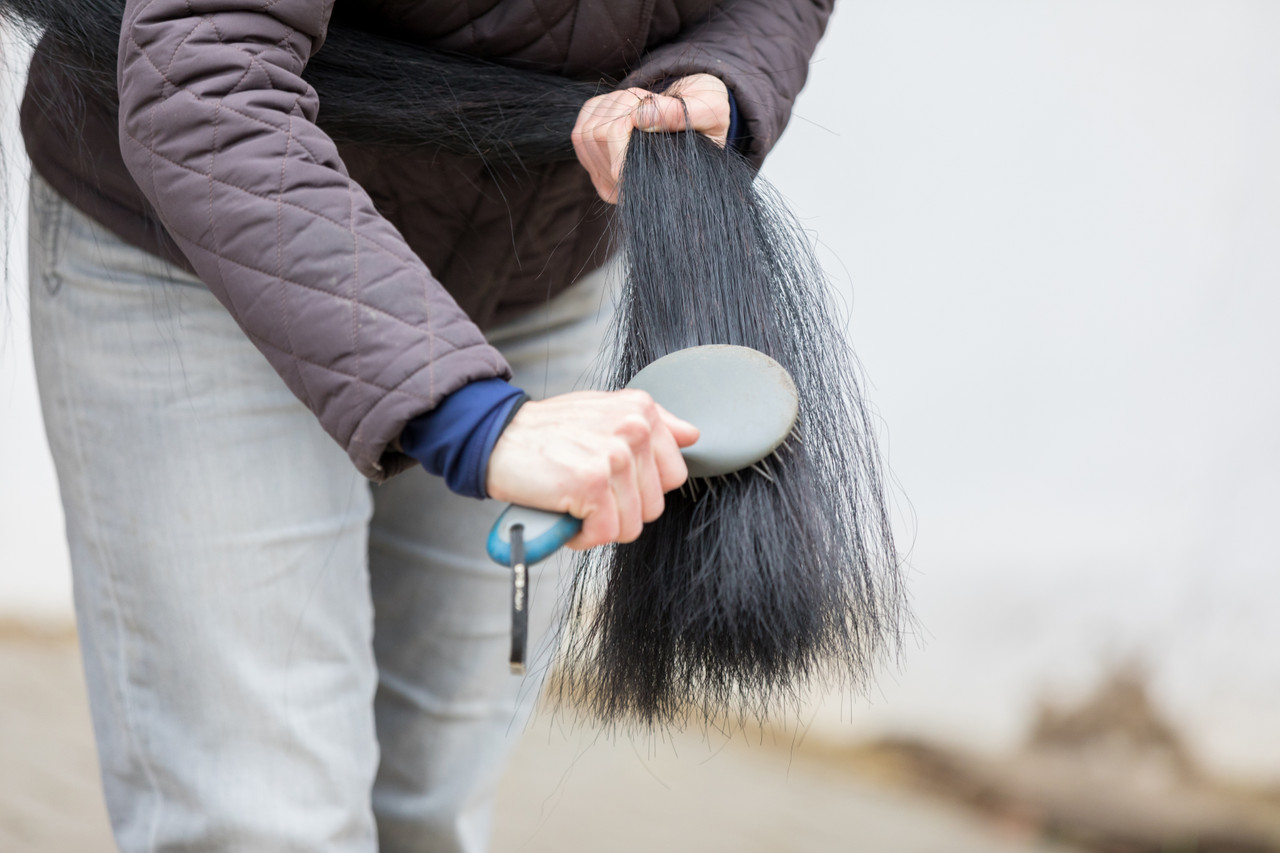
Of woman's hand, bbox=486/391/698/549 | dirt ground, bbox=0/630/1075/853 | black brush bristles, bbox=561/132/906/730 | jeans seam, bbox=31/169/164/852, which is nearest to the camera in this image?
woman's hand, bbox=486/391/698/549

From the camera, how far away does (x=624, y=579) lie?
0.79 m

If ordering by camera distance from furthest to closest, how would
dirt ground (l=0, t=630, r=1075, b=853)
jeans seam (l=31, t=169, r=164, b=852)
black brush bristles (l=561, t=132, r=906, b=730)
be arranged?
dirt ground (l=0, t=630, r=1075, b=853)
jeans seam (l=31, t=169, r=164, b=852)
black brush bristles (l=561, t=132, r=906, b=730)

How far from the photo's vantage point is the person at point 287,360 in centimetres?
63

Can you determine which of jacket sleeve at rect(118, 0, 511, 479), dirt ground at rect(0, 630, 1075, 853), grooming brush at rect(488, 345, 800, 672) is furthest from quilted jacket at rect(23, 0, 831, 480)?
dirt ground at rect(0, 630, 1075, 853)

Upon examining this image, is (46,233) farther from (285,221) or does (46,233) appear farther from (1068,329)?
Result: (1068,329)

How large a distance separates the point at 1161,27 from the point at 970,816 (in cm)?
161

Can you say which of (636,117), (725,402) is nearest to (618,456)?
(725,402)

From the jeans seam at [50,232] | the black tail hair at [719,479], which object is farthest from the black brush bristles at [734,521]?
the jeans seam at [50,232]

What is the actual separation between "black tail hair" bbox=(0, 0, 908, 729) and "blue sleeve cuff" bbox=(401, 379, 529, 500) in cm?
17

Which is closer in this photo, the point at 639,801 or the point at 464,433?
the point at 464,433

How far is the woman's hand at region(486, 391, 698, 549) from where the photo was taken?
2.02 feet

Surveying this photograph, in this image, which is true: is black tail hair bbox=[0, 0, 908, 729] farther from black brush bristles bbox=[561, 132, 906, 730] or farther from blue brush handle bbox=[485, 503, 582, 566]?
blue brush handle bbox=[485, 503, 582, 566]

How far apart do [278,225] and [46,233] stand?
36cm

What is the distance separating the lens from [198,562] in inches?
Answer: 31.9
